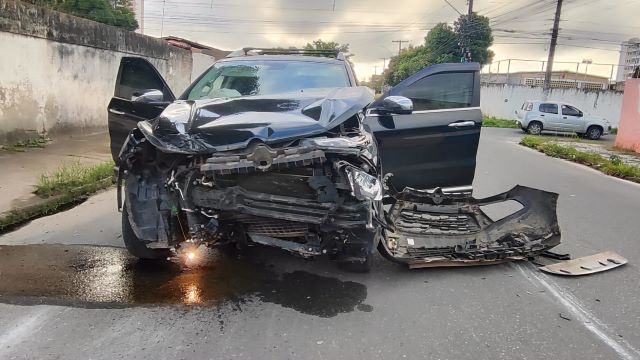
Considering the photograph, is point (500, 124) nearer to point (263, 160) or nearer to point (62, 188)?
point (62, 188)

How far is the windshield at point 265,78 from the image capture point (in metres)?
5.04

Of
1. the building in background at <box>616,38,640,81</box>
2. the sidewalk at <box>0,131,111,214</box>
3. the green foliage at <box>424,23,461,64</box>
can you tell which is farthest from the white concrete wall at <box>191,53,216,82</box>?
the building in background at <box>616,38,640,81</box>

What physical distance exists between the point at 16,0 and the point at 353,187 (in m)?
9.28

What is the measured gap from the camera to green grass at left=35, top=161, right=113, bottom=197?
6.72 m

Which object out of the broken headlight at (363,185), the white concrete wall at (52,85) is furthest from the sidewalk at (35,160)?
the broken headlight at (363,185)

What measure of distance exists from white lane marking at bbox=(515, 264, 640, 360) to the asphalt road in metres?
0.01

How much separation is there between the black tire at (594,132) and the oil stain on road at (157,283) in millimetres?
26608

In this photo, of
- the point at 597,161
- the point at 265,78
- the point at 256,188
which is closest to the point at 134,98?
the point at 265,78

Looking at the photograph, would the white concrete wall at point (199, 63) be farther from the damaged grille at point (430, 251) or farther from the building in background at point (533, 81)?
the building in background at point (533, 81)

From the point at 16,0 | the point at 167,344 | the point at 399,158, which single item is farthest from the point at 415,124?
the point at 16,0

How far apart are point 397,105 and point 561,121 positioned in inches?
984

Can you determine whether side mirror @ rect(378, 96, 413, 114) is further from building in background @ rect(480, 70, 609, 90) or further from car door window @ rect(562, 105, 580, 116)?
building in background @ rect(480, 70, 609, 90)

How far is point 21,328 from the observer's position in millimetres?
3268

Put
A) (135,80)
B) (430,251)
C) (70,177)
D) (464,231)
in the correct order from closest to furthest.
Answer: (430,251) < (464,231) < (135,80) < (70,177)
